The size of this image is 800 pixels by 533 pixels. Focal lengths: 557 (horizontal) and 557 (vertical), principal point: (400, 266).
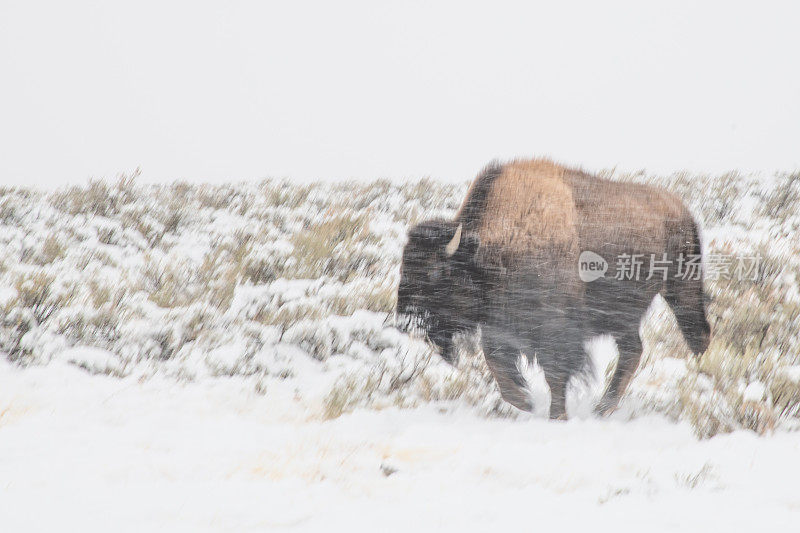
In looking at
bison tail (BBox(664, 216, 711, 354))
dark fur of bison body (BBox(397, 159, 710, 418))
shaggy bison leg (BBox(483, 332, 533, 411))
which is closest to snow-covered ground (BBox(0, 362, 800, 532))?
shaggy bison leg (BBox(483, 332, 533, 411))

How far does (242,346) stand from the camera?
3.32 meters

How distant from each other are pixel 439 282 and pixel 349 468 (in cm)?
85

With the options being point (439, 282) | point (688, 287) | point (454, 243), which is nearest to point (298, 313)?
point (439, 282)

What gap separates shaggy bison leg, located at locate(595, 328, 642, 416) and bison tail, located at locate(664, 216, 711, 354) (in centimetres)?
33

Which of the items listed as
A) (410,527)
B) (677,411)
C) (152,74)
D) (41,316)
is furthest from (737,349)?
(152,74)

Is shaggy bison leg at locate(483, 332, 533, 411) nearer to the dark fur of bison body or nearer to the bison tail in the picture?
the dark fur of bison body

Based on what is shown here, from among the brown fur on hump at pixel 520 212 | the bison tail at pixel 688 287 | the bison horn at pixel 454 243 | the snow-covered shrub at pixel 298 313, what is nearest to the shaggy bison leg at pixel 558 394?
the snow-covered shrub at pixel 298 313

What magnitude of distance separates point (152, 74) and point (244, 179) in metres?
170

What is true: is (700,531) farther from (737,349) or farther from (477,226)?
(737,349)

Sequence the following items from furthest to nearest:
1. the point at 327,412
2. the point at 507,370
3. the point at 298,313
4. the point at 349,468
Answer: the point at 298,313
the point at 327,412
the point at 507,370
the point at 349,468

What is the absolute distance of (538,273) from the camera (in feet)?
7.89

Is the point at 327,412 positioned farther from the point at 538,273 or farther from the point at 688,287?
the point at 688,287

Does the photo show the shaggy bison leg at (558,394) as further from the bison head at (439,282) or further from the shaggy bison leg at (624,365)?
the bison head at (439,282)

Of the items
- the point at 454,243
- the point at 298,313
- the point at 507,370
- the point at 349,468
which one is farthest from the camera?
the point at 298,313
